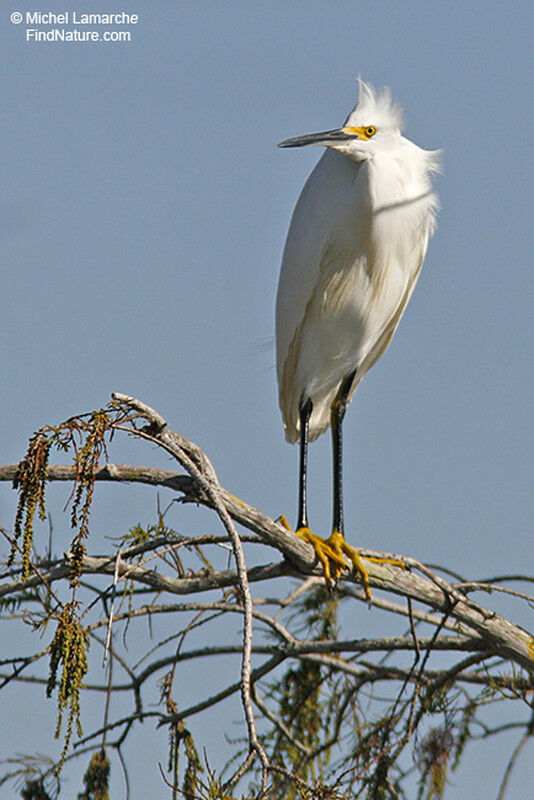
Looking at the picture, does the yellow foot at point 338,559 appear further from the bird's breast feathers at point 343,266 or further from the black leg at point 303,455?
the bird's breast feathers at point 343,266

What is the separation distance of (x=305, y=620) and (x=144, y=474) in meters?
1.99

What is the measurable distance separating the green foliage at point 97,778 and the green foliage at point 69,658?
1241 millimetres

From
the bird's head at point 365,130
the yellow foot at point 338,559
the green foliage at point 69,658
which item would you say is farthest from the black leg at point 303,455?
the green foliage at point 69,658

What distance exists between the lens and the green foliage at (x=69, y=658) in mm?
2137

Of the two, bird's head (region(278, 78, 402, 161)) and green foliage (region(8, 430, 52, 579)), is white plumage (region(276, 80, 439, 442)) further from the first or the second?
green foliage (region(8, 430, 52, 579))

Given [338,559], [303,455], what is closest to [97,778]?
[338,559]

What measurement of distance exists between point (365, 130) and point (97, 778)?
9.19 ft

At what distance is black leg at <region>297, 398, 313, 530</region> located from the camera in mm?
4609

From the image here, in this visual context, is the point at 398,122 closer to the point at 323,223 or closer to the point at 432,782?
the point at 323,223

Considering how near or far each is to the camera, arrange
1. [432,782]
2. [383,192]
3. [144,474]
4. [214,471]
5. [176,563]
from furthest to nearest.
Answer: [383,192], [432,782], [176,563], [214,471], [144,474]

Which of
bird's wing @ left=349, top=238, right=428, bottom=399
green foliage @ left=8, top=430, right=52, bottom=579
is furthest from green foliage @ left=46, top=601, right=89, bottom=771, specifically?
bird's wing @ left=349, top=238, right=428, bottom=399

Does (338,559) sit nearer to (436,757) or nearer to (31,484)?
(436,757)

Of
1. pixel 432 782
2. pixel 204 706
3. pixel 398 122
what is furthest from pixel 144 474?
pixel 398 122

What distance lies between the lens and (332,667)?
4.43 m
